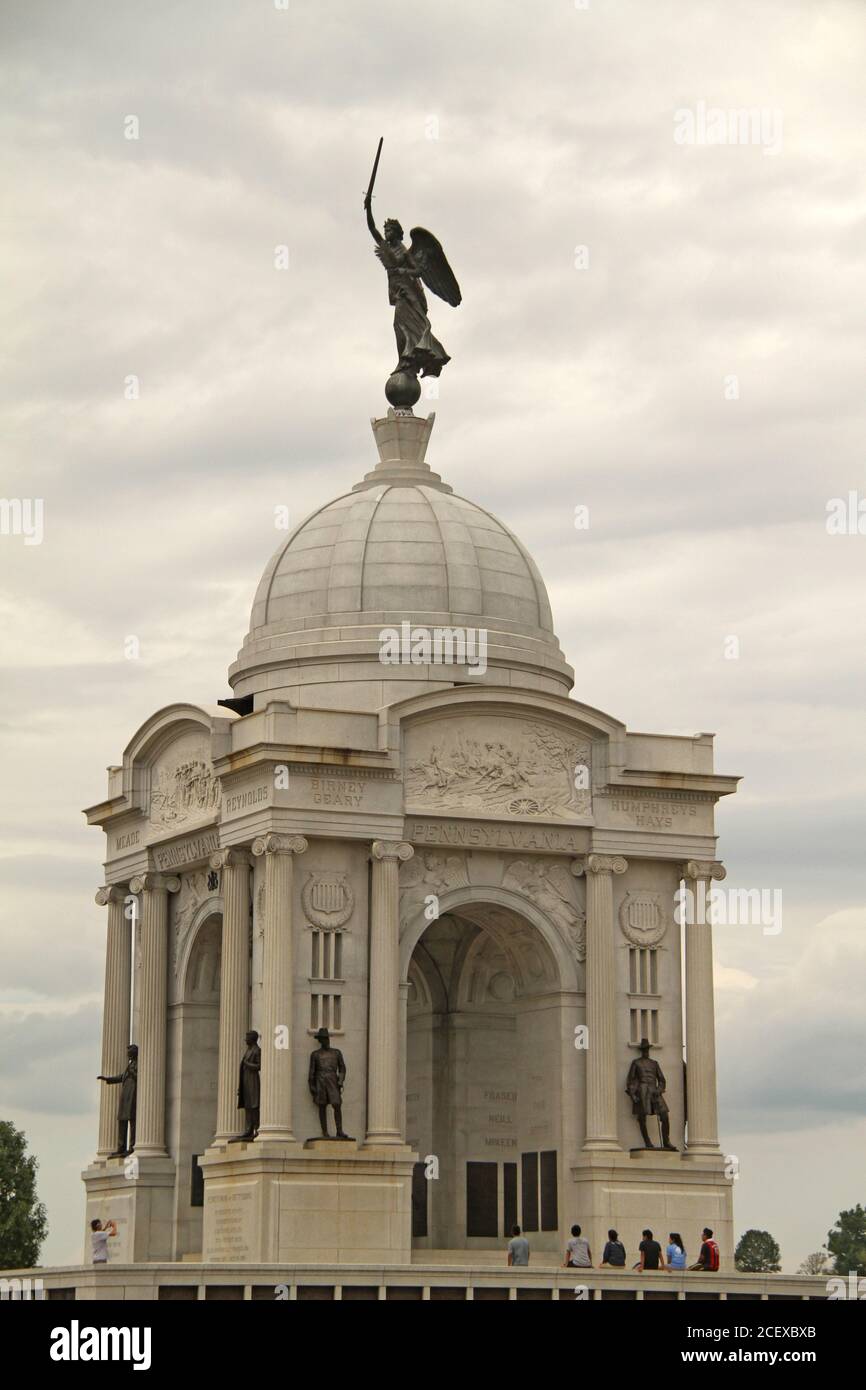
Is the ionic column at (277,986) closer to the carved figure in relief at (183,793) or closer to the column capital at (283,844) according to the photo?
the column capital at (283,844)

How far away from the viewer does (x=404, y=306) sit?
189ft

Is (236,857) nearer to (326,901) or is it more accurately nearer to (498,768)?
(326,901)

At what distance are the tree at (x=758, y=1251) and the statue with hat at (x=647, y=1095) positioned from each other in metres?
82.1

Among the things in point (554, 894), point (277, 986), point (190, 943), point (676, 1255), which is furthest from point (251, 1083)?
point (676, 1255)

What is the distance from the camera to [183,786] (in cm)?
5372

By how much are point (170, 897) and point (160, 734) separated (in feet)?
11.8

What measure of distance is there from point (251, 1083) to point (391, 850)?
5.32m

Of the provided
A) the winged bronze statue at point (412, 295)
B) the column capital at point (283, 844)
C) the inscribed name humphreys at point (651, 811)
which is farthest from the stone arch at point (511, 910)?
the winged bronze statue at point (412, 295)

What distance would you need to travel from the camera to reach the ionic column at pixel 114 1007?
5541 centimetres

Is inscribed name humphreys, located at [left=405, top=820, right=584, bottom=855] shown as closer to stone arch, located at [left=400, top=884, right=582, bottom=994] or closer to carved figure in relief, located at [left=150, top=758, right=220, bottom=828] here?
stone arch, located at [left=400, top=884, right=582, bottom=994]

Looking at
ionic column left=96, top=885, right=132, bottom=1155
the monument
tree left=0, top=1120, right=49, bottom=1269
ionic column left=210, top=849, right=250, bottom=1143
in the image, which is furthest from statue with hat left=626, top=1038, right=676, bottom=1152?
tree left=0, top=1120, right=49, bottom=1269

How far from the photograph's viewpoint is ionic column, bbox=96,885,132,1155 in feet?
182
